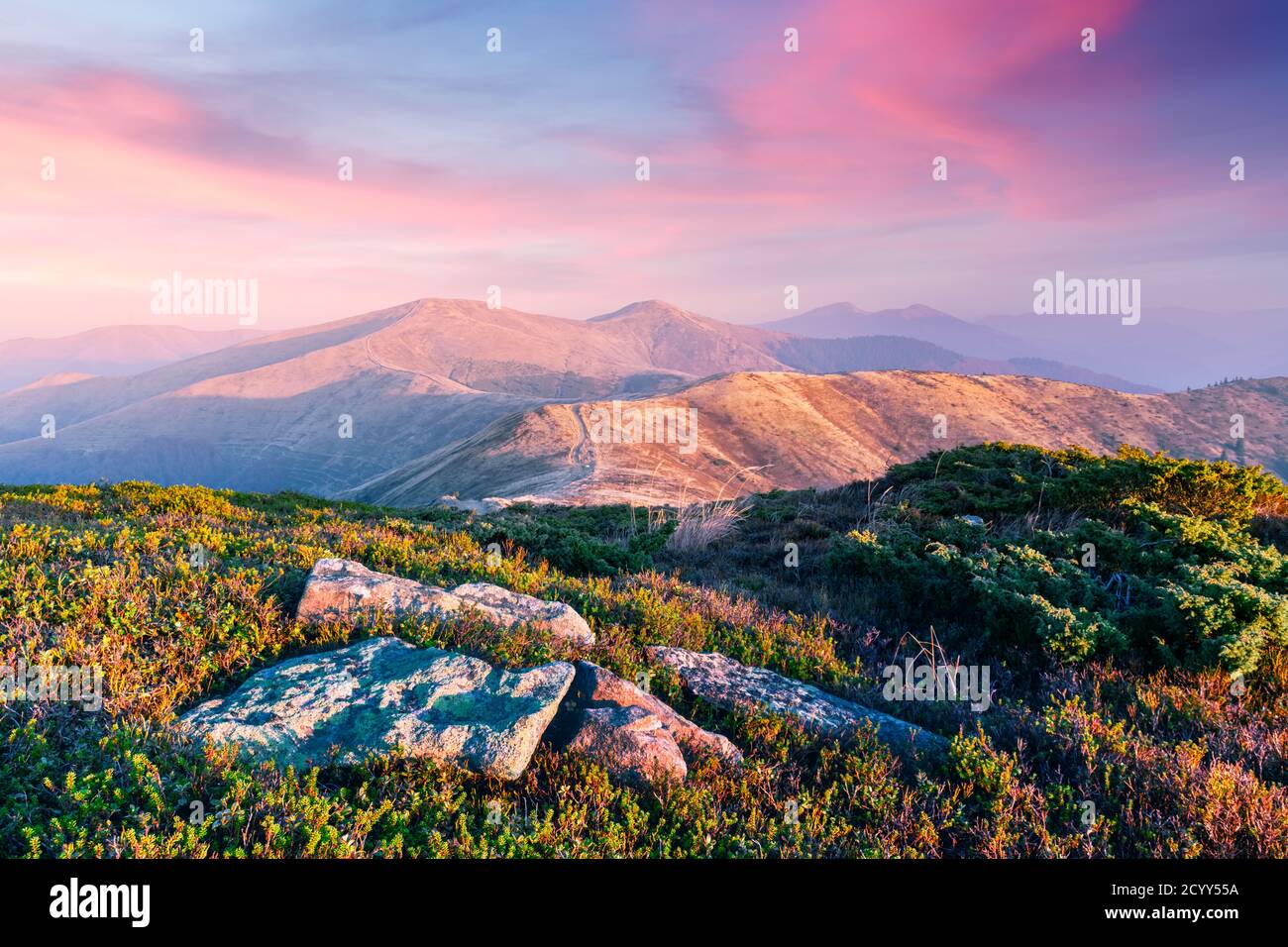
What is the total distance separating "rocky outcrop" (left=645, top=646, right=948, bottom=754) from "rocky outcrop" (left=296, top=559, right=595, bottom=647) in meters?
1.00

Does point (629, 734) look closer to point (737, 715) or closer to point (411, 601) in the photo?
point (737, 715)

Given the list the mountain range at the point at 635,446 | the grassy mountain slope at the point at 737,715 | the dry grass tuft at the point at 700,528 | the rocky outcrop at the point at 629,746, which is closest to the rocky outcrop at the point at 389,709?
the grassy mountain slope at the point at 737,715

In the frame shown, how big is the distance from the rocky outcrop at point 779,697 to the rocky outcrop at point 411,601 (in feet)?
3.27

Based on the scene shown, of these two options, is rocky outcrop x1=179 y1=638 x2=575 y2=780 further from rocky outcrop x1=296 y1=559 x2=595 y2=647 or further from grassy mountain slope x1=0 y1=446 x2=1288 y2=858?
rocky outcrop x1=296 y1=559 x2=595 y2=647

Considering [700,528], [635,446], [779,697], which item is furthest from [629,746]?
[635,446]

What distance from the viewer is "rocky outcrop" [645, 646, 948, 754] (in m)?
5.44

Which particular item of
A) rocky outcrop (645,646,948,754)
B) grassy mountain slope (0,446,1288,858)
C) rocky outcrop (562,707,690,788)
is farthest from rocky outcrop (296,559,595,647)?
rocky outcrop (562,707,690,788)

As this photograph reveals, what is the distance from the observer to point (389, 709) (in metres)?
4.63

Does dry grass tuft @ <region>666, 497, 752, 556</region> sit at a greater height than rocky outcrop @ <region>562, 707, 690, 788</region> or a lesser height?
greater

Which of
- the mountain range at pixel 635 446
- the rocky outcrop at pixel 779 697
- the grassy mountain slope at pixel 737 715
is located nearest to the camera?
the grassy mountain slope at pixel 737 715

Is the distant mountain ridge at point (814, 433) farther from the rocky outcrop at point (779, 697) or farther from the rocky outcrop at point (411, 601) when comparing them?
the rocky outcrop at point (779, 697)

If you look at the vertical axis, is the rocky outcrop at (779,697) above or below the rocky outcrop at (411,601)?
below

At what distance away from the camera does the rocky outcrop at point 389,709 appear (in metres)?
4.28
